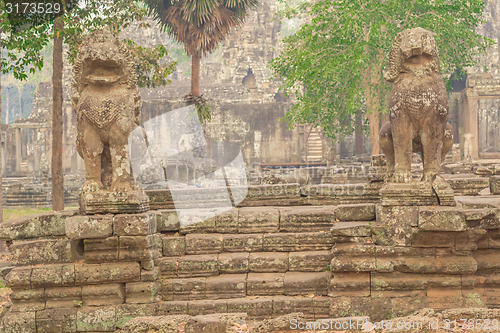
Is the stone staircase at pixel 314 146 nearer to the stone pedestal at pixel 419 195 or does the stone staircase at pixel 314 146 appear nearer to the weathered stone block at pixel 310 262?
the weathered stone block at pixel 310 262

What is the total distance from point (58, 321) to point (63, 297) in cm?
24

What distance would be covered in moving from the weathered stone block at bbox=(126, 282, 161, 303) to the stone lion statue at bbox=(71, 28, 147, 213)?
0.77 metres

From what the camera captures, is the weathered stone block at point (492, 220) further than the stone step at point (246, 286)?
No

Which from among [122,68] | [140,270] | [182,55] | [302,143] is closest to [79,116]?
[122,68]

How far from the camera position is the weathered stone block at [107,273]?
5.57 metres

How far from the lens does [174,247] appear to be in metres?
6.15

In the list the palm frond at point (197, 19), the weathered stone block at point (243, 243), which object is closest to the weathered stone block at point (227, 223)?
the weathered stone block at point (243, 243)

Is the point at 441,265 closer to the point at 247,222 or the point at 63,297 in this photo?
the point at 247,222

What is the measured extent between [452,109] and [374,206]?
66.1 ft

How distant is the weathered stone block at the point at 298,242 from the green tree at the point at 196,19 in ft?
31.0

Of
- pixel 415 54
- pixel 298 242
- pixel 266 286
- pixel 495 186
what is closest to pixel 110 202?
pixel 266 286

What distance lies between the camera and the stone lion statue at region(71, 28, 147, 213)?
5.71m

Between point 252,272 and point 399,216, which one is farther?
point 252,272

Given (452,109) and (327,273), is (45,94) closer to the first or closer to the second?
(452,109)
